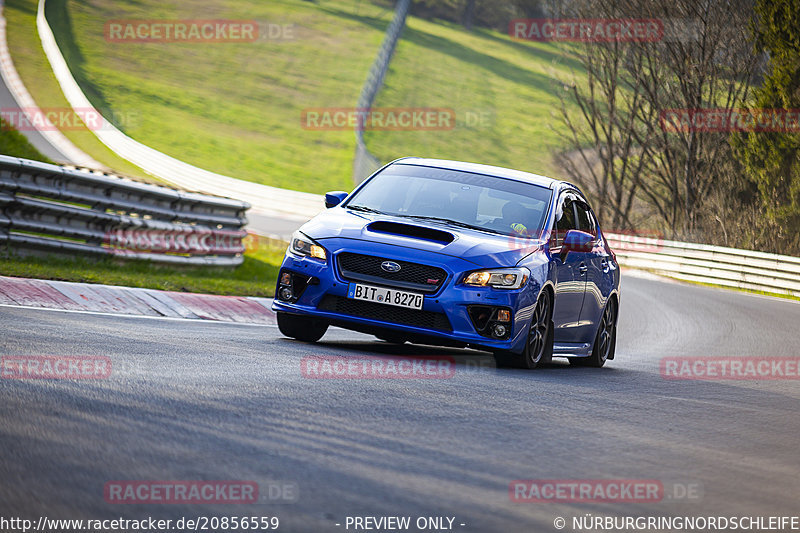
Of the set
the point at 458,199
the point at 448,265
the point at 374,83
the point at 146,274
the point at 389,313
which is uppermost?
the point at 374,83

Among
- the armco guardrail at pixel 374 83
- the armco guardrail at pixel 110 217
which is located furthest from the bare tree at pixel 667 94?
the armco guardrail at pixel 110 217

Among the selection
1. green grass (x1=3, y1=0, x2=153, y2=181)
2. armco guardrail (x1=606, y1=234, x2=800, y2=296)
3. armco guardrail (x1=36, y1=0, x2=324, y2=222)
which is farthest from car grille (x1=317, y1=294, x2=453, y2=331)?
armco guardrail (x1=36, y1=0, x2=324, y2=222)

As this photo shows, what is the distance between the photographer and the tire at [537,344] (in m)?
9.25

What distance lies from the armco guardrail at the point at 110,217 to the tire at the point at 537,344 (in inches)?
242

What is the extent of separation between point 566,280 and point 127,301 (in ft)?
14.5

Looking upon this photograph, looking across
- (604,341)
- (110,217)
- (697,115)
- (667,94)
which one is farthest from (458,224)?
(667,94)

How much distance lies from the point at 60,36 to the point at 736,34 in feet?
132

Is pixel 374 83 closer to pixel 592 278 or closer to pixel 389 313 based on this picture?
pixel 592 278

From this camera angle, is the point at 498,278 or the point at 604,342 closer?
the point at 498,278

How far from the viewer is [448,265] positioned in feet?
29.0

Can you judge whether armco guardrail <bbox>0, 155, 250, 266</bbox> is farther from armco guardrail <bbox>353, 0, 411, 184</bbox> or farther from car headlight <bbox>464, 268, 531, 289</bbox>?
armco guardrail <bbox>353, 0, 411, 184</bbox>

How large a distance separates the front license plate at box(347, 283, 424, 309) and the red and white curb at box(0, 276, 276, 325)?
→ 119 inches

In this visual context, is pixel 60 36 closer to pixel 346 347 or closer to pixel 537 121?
pixel 537 121

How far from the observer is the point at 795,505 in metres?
5.28
